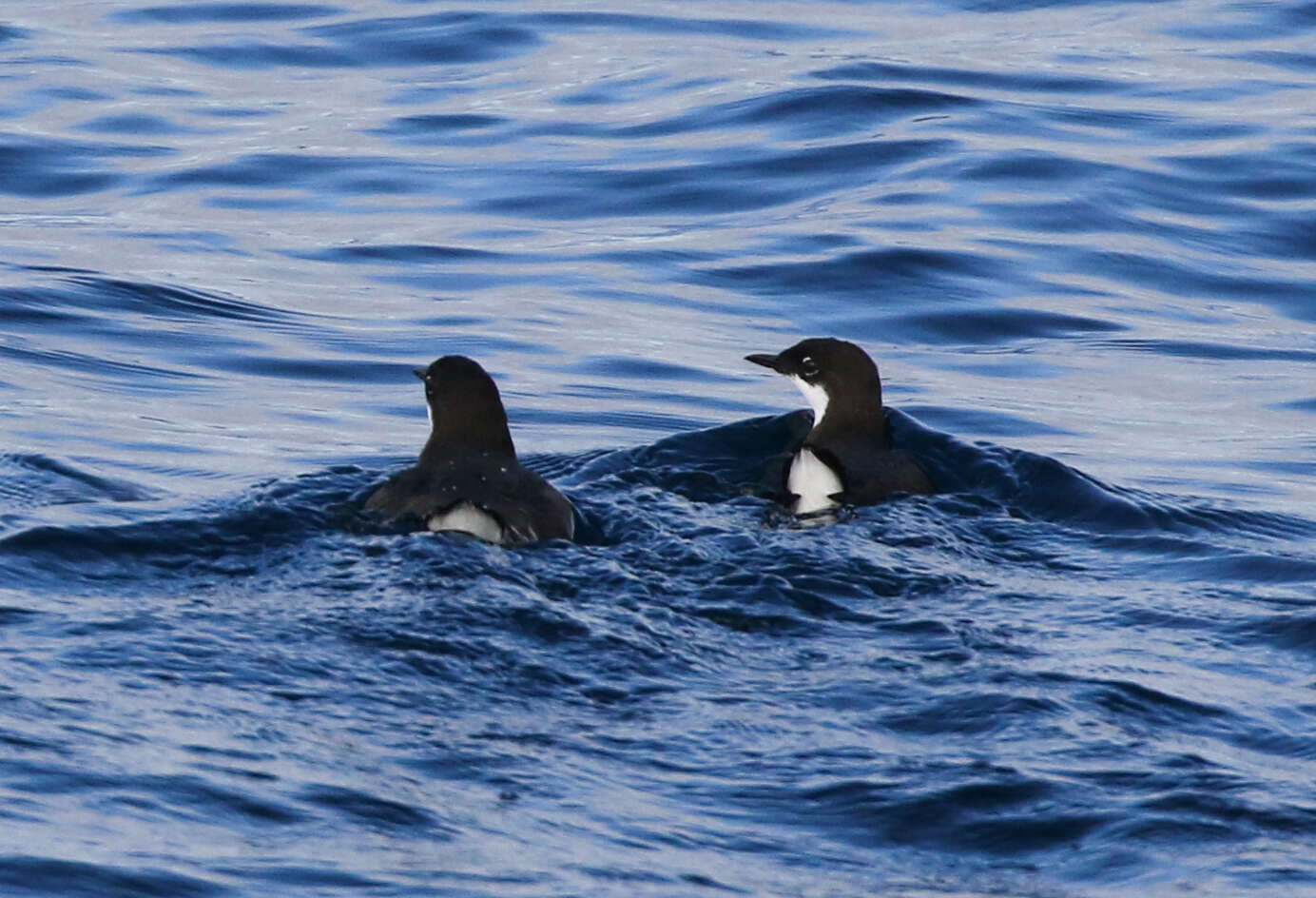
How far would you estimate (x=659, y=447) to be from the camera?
9.02 m

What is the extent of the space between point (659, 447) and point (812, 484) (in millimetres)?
817

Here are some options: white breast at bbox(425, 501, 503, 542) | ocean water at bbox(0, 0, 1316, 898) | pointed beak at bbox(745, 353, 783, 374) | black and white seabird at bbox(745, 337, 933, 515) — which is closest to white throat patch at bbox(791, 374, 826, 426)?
black and white seabird at bbox(745, 337, 933, 515)

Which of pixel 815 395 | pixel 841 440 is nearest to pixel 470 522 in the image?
pixel 841 440

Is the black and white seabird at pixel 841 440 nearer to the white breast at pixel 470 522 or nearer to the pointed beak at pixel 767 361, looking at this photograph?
the pointed beak at pixel 767 361

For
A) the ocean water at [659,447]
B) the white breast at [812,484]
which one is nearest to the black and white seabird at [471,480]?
the ocean water at [659,447]

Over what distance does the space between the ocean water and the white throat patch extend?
12.0 inches

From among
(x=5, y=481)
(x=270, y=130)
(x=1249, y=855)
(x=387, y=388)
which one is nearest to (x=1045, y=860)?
(x=1249, y=855)

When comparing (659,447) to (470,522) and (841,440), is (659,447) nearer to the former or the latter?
(841,440)

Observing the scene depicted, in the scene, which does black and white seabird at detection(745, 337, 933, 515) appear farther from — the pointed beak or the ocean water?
the ocean water

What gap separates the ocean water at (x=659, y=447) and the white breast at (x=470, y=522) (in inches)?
6.3

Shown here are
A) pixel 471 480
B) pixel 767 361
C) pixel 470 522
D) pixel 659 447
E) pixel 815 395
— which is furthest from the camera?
pixel 767 361

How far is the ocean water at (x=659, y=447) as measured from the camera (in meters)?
5.25

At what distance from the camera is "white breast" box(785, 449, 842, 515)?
27.4ft

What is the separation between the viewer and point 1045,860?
5.17 m
